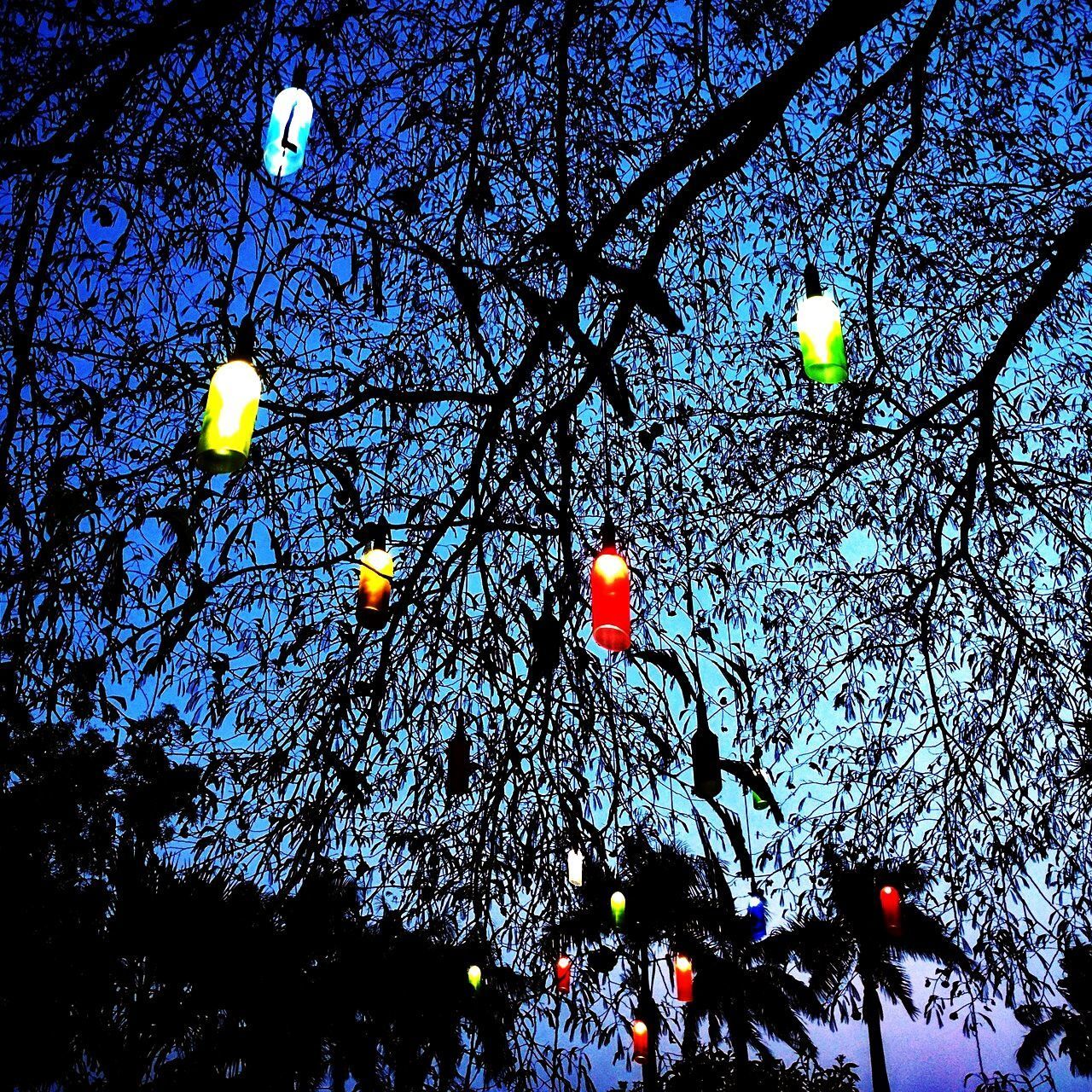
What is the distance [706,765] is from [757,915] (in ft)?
6.76

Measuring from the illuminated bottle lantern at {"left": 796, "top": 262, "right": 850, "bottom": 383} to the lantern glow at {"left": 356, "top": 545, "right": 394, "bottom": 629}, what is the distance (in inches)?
62.2

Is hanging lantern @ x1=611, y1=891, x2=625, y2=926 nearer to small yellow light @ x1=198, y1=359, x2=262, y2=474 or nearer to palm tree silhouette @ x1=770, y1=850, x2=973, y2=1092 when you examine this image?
small yellow light @ x1=198, y1=359, x2=262, y2=474

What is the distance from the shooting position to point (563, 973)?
4898mm

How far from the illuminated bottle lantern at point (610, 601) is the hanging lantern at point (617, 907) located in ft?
8.51

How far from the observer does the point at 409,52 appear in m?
4.09

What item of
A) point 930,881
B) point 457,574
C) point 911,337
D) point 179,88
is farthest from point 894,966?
point 179,88

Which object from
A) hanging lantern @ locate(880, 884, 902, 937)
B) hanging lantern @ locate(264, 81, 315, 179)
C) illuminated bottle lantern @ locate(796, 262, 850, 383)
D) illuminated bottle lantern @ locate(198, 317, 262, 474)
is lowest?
hanging lantern @ locate(880, 884, 902, 937)

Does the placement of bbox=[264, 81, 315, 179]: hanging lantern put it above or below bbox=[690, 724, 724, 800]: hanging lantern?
above

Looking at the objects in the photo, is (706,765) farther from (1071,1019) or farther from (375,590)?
(1071,1019)

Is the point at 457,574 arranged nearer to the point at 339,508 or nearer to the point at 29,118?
the point at 339,508

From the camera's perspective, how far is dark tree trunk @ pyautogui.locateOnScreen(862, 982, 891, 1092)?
1570 cm

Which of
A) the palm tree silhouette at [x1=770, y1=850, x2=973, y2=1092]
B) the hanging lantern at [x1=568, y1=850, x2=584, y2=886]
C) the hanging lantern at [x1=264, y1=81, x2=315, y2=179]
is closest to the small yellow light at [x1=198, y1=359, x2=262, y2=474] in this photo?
the hanging lantern at [x1=264, y1=81, x2=315, y2=179]


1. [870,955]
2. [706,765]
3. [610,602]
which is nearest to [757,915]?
[706,765]

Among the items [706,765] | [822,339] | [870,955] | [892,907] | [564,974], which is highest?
[822,339]
